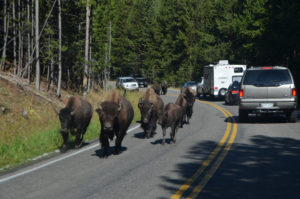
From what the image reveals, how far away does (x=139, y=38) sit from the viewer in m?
98.7

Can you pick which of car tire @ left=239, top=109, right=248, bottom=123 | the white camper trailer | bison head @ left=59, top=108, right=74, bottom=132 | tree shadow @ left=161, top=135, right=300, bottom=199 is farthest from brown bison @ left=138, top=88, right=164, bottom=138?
the white camper trailer

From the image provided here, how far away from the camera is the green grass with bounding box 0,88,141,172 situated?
1188 centimetres

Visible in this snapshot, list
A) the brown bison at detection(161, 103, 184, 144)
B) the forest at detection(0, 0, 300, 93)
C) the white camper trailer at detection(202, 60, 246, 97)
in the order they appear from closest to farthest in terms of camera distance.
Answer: the brown bison at detection(161, 103, 184, 144) → the forest at detection(0, 0, 300, 93) → the white camper trailer at detection(202, 60, 246, 97)

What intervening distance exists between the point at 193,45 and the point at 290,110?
215 feet

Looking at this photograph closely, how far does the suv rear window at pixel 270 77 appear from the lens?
59.3 feet

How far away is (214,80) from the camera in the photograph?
123ft

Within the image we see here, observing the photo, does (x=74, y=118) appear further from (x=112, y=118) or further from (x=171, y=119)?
(x=171, y=119)

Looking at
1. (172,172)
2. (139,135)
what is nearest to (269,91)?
(139,135)

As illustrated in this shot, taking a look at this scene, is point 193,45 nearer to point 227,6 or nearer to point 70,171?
point 227,6

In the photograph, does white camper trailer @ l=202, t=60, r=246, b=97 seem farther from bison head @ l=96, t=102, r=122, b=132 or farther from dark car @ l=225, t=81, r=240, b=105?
bison head @ l=96, t=102, r=122, b=132

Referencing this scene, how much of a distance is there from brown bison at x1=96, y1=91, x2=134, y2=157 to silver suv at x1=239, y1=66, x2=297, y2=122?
26.0 feet

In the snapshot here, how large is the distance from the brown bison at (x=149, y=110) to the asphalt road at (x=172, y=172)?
77cm

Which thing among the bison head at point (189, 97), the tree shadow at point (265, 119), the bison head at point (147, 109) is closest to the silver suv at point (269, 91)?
the tree shadow at point (265, 119)

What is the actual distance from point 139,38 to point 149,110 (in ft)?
282
